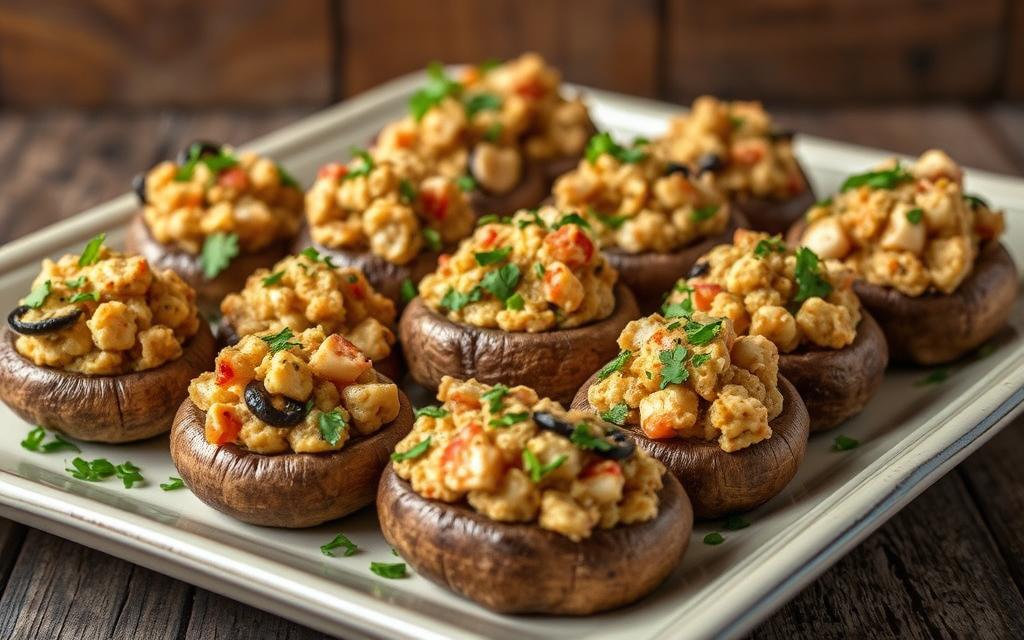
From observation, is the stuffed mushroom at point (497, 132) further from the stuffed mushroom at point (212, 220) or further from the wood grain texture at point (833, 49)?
the wood grain texture at point (833, 49)

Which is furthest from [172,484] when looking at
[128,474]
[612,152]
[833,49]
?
[833,49]

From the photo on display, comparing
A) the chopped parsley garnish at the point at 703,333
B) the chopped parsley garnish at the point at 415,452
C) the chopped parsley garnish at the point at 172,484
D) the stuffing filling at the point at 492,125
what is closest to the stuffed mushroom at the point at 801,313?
the chopped parsley garnish at the point at 703,333

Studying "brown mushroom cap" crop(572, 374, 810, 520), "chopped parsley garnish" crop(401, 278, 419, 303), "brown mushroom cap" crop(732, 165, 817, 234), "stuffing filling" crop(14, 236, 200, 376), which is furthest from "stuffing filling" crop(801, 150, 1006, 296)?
"stuffing filling" crop(14, 236, 200, 376)

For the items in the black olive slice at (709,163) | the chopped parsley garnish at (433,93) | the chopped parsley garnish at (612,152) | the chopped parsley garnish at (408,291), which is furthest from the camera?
the chopped parsley garnish at (433,93)

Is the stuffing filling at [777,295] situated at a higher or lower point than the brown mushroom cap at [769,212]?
higher

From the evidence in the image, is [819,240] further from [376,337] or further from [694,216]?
[376,337]

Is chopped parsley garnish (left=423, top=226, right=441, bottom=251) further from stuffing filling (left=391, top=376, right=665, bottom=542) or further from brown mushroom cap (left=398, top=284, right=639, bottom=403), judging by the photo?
stuffing filling (left=391, top=376, right=665, bottom=542)

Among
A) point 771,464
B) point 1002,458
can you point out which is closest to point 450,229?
point 771,464

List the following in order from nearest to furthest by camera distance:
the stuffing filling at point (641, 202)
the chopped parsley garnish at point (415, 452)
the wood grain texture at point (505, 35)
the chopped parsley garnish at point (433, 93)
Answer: the chopped parsley garnish at point (415, 452) → the stuffing filling at point (641, 202) → the chopped parsley garnish at point (433, 93) → the wood grain texture at point (505, 35)
